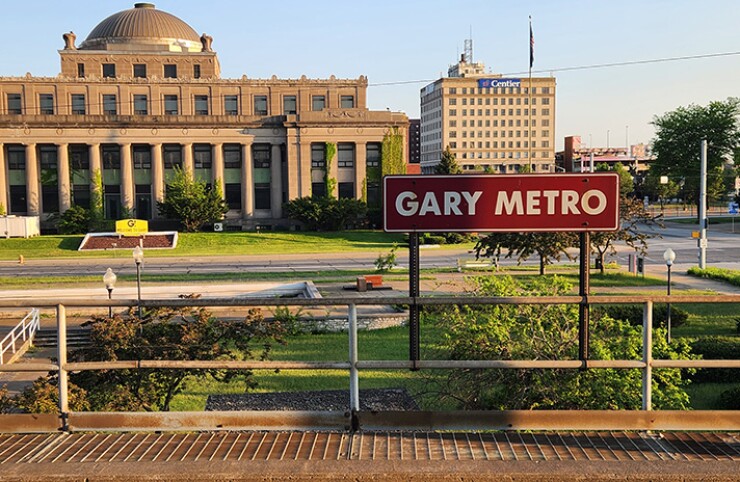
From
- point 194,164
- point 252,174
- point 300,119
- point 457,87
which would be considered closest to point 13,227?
point 194,164

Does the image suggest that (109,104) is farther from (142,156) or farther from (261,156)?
(261,156)

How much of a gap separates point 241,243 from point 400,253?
15365mm

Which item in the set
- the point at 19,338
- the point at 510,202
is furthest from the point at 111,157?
the point at 510,202

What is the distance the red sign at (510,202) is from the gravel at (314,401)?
9.25 m

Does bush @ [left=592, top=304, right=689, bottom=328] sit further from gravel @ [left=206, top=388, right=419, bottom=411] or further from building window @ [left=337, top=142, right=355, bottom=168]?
building window @ [left=337, top=142, right=355, bottom=168]

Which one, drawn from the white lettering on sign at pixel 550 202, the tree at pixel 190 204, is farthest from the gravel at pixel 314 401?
the tree at pixel 190 204

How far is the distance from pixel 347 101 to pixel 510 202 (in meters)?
78.7

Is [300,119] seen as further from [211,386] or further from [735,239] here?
[211,386]

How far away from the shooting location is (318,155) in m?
76.4

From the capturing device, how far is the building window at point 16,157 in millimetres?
73875

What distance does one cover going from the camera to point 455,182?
631 cm

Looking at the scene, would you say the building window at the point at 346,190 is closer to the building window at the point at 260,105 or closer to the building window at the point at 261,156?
the building window at the point at 261,156

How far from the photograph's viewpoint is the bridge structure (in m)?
5.21

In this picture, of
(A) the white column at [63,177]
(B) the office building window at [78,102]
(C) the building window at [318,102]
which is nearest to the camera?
(A) the white column at [63,177]
